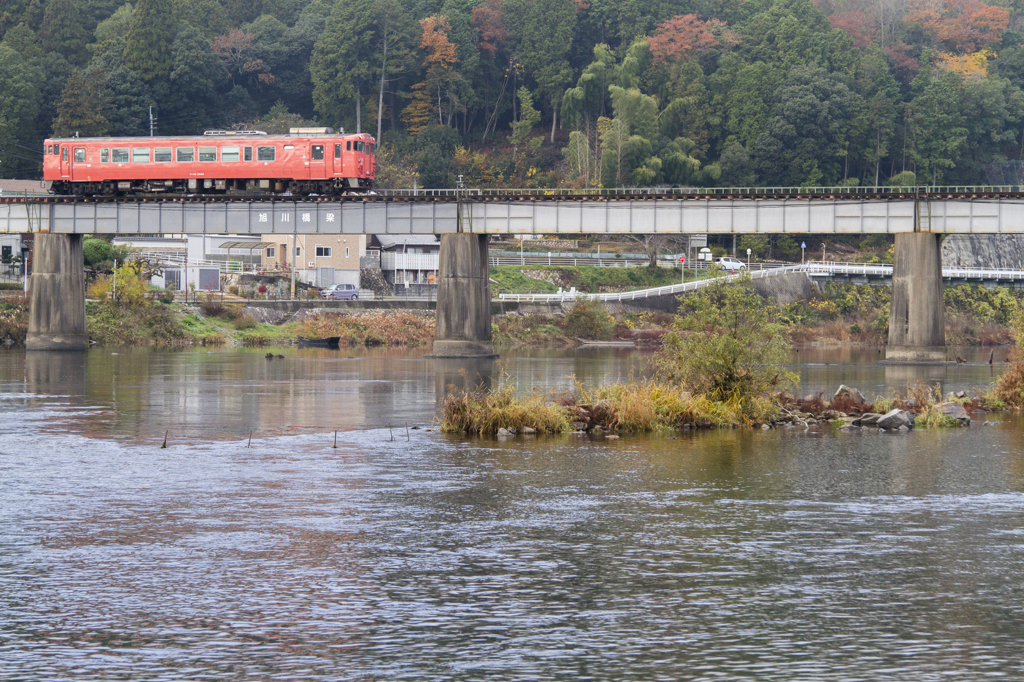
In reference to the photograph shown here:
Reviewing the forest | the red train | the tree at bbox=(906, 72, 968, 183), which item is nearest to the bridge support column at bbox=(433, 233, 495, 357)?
the red train

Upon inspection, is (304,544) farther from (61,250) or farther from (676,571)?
(61,250)

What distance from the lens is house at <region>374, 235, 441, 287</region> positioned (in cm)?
12762

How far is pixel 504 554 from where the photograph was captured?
22859 mm

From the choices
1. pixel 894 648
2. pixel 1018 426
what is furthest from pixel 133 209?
pixel 894 648

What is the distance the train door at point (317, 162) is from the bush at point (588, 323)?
3077cm

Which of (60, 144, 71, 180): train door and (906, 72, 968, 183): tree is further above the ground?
(906, 72, 968, 183): tree

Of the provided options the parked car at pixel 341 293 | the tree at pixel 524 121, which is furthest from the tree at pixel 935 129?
the parked car at pixel 341 293

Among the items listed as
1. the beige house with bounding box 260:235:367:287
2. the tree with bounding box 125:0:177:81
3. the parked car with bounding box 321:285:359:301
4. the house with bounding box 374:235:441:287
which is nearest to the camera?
the parked car with bounding box 321:285:359:301

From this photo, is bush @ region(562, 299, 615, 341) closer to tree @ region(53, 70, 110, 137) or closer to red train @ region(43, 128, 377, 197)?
red train @ region(43, 128, 377, 197)

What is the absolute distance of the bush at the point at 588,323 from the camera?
351 ft

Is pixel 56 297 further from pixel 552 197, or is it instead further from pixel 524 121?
pixel 524 121

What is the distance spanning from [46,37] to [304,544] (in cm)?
15500

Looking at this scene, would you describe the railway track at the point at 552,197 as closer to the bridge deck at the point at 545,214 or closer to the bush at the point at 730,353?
the bridge deck at the point at 545,214

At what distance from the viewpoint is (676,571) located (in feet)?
71.1
